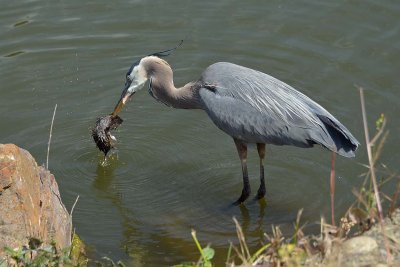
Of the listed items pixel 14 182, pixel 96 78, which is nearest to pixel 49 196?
pixel 14 182

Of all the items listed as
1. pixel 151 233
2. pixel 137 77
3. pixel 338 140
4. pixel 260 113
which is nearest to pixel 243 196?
pixel 260 113

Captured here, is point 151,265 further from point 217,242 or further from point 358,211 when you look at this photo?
point 358,211

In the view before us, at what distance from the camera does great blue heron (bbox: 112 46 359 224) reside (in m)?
6.66

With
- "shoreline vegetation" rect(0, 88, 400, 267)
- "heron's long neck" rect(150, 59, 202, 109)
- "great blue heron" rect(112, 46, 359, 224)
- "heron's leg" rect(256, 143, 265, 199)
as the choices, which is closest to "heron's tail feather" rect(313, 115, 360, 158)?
"great blue heron" rect(112, 46, 359, 224)

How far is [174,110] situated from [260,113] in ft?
5.95

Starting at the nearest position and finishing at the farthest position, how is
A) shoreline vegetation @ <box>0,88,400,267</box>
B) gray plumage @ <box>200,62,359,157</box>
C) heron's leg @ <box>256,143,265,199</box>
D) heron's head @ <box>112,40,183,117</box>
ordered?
shoreline vegetation @ <box>0,88,400,267</box> → gray plumage @ <box>200,62,359,157</box> → heron's leg @ <box>256,143,265,199</box> → heron's head @ <box>112,40,183,117</box>

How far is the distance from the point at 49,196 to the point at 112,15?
4558 millimetres

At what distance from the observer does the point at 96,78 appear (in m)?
9.02

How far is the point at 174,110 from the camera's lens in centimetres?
856

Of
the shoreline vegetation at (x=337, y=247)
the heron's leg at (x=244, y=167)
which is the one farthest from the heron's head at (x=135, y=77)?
the shoreline vegetation at (x=337, y=247)

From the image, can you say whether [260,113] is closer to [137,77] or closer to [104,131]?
[137,77]

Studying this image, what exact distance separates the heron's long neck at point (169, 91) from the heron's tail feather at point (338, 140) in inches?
54.6

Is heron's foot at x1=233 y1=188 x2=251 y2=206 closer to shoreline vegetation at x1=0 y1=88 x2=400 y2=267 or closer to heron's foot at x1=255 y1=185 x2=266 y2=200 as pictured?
heron's foot at x1=255 y1=185 x2=266 y2=200

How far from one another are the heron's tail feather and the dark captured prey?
206 cm
